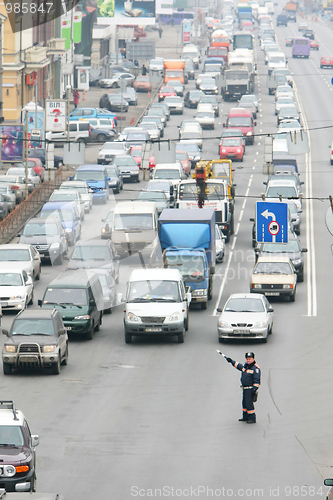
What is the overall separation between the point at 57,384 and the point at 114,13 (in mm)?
93948

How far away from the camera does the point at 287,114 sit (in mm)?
75062

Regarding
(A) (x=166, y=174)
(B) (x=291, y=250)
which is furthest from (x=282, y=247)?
(A) (x=166, y=174)

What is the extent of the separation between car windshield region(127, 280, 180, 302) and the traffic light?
8.63 metres

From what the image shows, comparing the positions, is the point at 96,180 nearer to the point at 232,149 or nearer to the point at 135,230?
the point at 135,230

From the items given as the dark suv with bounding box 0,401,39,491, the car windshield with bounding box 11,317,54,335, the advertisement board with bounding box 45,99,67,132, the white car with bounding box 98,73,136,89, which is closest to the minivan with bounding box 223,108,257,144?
the advertisement board with bounding box 45,99,67,132

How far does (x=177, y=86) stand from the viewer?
90.1 meters

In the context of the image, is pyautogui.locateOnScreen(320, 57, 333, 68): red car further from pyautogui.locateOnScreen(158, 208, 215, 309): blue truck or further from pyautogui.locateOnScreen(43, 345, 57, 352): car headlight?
pyautogui.locateOnScreen(43, 345, 57, 352): car headlight

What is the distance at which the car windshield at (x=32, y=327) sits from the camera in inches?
992

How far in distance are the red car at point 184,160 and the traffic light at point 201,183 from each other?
16.5 metres

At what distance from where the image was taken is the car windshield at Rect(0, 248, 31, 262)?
35.6 m

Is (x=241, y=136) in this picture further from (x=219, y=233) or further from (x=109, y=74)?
(x=109, y=74)

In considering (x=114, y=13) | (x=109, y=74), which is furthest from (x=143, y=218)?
(x=114, y=13)

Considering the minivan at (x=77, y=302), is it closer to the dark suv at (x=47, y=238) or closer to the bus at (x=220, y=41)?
the dark suv at (x=47, y=238)

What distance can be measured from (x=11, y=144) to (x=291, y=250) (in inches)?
803
